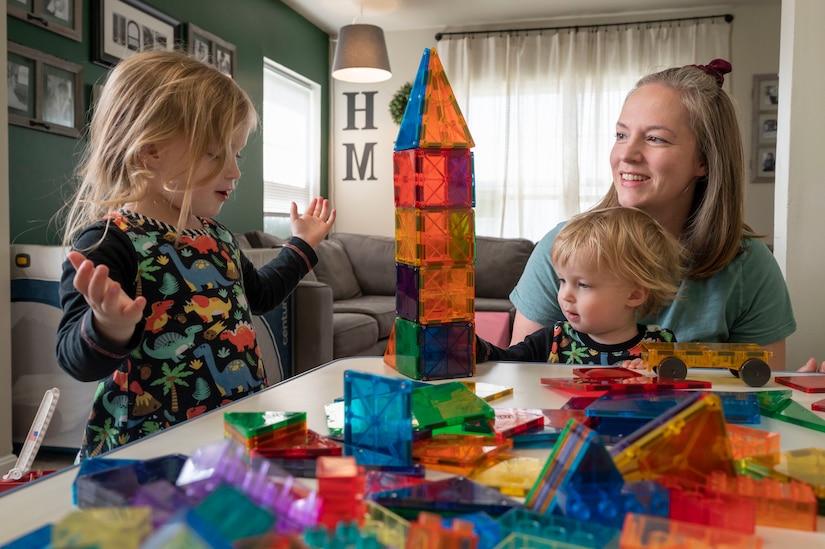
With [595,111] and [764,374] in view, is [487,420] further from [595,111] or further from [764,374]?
[595,111]

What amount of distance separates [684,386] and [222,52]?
4.28 m

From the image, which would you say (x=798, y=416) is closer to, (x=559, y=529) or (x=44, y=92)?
(x=559, y=529)

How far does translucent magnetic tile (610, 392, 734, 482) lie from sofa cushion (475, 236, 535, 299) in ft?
14.8

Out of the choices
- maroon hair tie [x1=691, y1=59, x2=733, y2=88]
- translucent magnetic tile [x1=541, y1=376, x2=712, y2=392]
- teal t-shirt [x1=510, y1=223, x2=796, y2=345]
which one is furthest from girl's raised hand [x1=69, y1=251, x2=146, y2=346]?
maroon hair tie [x1=691, y1=59, x2=733, y2=88]

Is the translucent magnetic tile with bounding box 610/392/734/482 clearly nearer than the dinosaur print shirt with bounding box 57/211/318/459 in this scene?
Yes

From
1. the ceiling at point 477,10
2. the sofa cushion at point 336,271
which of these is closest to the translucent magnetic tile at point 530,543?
the sofa cushion at point 336,271

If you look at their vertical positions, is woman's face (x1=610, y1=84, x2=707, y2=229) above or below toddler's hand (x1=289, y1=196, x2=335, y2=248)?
above

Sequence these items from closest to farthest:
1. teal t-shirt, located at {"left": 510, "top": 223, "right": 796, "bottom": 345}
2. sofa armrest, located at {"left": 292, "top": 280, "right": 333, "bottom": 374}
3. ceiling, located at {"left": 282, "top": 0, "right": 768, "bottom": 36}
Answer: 1. teal t-shirt, located at {"left": 510, "top": 223, "right": 796, "bottom": 345}
2. sofa armrest, located at {"left": 292, "top": 280, "right": 333, "bottom": 374}
3. ceiling, located at {"left": 282, "top": 0, "right": 768, "bottom": 36}

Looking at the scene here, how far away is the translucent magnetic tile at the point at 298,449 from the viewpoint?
0.56 metres

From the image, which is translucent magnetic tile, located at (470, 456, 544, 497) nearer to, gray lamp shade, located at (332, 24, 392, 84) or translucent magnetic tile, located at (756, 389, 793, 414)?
translucent magnetic tile, located at (756, 389, 793, 414)

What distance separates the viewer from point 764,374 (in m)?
0.93

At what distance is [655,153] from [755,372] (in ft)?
1.98

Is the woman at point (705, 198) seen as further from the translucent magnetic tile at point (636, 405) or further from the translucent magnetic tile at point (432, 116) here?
the translucent magnetic tile at point (636, 405)

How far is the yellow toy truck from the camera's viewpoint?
0.94 m
